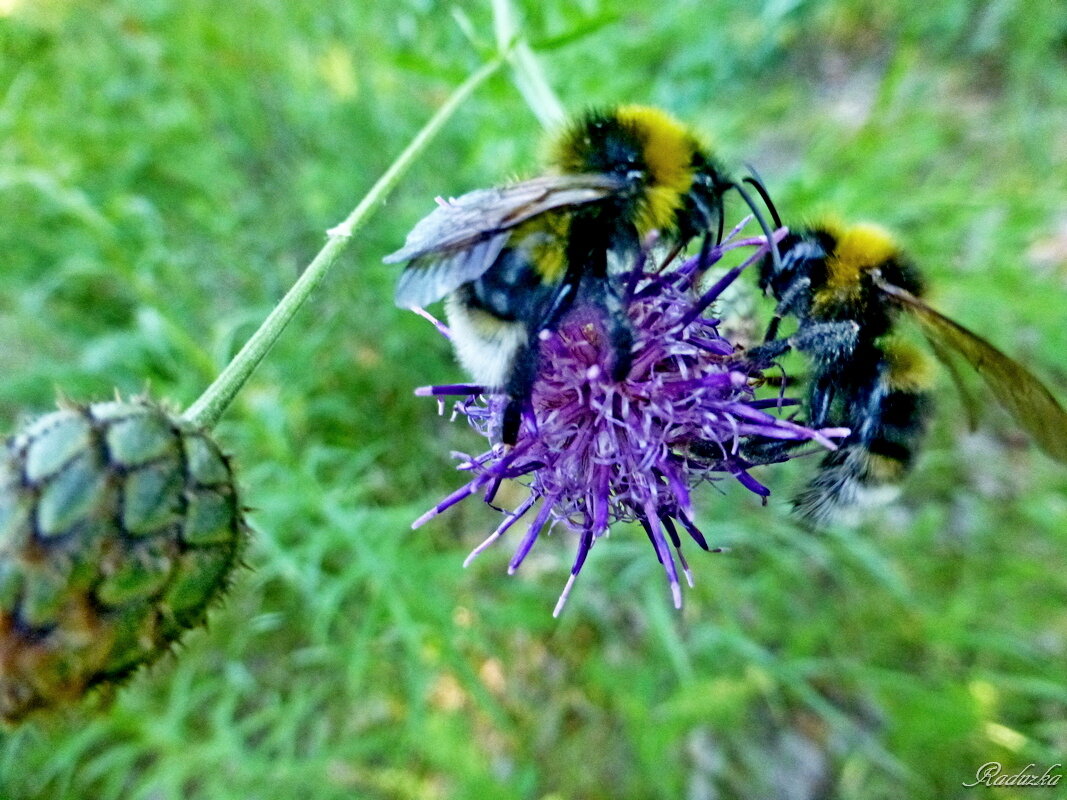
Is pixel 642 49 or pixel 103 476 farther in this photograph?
pixel 642 49

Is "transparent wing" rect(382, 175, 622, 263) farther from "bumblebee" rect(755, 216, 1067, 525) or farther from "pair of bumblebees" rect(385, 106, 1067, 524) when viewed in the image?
"bumblebee" rect(755, 216, 1067, 525)

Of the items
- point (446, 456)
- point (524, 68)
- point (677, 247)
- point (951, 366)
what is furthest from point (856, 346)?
point (446, 456)

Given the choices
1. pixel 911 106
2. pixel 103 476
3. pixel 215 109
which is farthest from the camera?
pixel 215 109

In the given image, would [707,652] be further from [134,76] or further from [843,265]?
[134,76]

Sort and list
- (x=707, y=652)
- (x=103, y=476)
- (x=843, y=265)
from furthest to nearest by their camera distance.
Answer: (x=707, y=652) < (x=843, y=265) < (x=103, y=476)

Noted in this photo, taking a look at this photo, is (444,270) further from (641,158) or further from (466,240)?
(641,158)

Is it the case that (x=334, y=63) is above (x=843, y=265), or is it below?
above

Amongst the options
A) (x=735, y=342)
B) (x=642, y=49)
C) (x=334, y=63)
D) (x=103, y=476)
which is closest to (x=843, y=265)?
(x=735, y=342)
